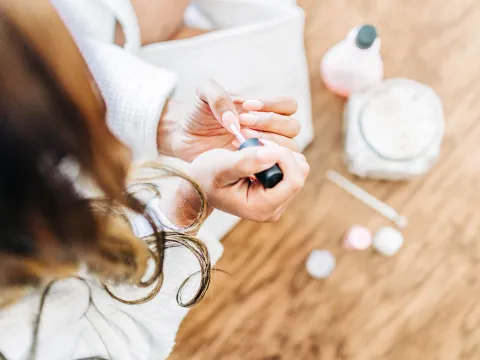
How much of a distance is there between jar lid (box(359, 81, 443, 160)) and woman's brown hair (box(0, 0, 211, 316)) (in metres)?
0.38

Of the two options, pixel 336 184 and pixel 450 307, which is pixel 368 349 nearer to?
pixel 450 307

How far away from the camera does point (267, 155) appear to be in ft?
1.42

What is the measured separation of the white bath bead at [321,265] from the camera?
66 centimetres

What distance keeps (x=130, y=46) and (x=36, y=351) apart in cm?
37

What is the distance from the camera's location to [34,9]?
0.31m

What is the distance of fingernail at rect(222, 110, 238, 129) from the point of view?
499mm

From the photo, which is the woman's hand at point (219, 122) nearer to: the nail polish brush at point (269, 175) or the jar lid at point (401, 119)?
the nail polish brush at point (269, 175)

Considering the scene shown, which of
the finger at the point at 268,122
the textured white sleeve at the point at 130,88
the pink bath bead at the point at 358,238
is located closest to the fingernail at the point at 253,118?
the finger at the point at 268,122

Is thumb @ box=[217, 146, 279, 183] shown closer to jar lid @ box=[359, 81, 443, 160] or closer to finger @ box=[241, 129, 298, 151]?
finger @ box=[241, 129, 298, 151]

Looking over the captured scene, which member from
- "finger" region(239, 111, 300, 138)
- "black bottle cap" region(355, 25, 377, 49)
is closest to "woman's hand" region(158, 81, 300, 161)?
"finger" region(239, 111, 300, 138)

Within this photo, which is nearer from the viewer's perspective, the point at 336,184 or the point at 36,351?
the point at 36,351

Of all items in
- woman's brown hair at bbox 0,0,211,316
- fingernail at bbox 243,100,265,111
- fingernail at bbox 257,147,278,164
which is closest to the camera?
woman's brown hair at bbox 0,0,211,316

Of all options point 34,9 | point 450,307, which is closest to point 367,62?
point 450,307

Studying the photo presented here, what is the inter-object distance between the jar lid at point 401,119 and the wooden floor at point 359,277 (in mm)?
47
